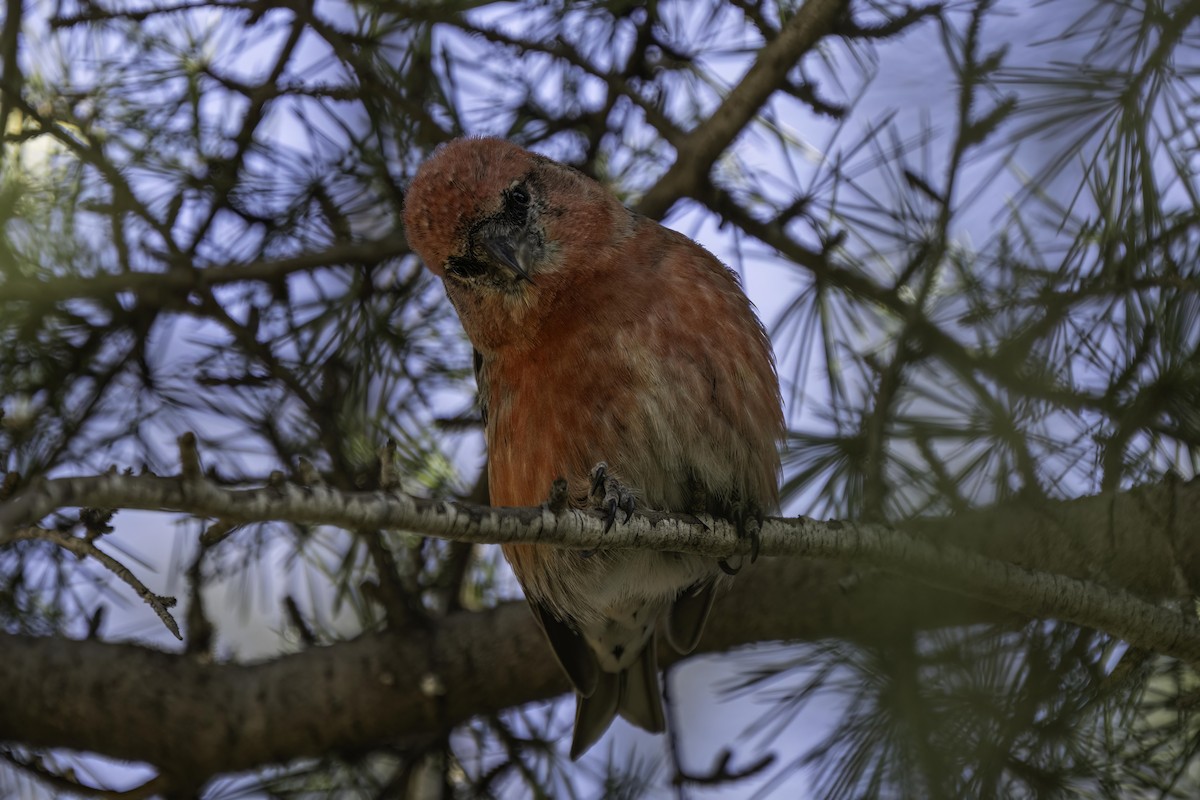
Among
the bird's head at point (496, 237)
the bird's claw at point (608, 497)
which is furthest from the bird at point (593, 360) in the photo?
the bird's claw at point (608, 497)

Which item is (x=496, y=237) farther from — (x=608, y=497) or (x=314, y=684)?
(x=314, y=684)

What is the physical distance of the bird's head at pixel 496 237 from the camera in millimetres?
3211

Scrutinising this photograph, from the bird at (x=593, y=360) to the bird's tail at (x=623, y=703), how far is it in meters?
0.23

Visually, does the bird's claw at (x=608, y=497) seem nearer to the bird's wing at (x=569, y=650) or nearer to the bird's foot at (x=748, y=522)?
the bird's foot at (x=748, y=522)

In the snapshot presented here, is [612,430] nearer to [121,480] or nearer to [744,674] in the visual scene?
[744,674]

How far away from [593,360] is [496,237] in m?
0.45

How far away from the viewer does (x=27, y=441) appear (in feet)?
11.8

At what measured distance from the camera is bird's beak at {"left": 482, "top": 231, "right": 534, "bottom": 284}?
3.20 metres

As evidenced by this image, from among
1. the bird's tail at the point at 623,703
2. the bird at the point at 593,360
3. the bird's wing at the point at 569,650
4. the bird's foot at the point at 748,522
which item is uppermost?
the bird at the point at 593,360

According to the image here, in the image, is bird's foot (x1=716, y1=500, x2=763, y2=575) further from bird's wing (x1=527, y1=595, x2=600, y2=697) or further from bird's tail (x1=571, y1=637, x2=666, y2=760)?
bird's tail (x1=571, y1=637, x2=666, y2=760)

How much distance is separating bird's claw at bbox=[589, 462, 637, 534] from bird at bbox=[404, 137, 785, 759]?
203 mm

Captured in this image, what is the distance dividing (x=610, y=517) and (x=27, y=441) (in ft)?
6.87

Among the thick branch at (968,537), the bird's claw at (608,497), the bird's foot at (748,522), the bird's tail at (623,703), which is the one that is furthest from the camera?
the bird's tail at (623,703)

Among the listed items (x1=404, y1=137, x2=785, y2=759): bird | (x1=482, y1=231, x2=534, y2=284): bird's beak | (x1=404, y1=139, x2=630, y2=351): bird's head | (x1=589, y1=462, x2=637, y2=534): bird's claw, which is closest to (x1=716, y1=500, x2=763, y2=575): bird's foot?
(x1=404, y1=137, x2=785, y2=759): bird
